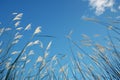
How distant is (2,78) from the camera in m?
1.83

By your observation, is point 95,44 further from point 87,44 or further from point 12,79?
point 12,79

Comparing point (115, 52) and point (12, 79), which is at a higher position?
point (115, 52)

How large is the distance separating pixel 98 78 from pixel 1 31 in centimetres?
87

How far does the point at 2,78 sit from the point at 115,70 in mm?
827

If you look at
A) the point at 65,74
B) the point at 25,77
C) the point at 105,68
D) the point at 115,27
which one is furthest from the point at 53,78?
the point at 115,27

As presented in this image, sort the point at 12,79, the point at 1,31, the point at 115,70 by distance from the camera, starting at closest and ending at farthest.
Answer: the point at 12,79 → the point at 115,70 → the point at 1,31

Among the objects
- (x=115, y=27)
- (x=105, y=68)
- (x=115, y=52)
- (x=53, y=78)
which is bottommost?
(x=53, y=78)

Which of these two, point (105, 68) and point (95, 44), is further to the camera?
point (95, 44)

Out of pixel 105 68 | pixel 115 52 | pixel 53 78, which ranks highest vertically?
pixel 115 52

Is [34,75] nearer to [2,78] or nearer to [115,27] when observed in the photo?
[2,78]

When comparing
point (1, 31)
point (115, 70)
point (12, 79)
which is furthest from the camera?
point (1, 31)

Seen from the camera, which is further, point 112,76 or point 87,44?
point 87,44

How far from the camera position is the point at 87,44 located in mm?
2285

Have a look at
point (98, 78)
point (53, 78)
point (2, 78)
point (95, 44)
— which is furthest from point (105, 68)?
point (2, 78)
